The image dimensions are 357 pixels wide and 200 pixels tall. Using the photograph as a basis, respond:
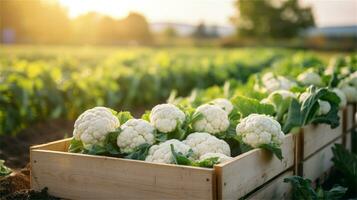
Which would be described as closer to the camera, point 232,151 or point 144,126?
point 144,126

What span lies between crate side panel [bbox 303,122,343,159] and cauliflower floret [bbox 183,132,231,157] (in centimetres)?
97

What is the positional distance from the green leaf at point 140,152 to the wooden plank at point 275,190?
68 cm

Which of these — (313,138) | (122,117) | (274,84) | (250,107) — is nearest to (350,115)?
(274,84)

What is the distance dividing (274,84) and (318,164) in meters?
1.00

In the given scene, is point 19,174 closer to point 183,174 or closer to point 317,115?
point 183,174

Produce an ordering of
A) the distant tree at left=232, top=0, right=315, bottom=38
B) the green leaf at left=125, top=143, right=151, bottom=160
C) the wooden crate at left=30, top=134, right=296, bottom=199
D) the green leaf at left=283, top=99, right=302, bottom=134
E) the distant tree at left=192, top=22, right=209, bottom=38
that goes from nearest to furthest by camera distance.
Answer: the wooden crate at left=30, top=134, right=296, bottom=199
the green leaf at left=125, top=143, right=151, bottom=160
the green leaf at left=283, top=99, right=302, bottom=134
the distant tree at left=232, top=0, right=315, bottom=38
the distant tree at left=192, top=22, right=209, bottom=38

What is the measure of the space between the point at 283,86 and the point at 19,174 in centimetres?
267

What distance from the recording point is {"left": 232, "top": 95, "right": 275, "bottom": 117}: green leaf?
3893 millimetres

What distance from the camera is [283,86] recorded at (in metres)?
4.94

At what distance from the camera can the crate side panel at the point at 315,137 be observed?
3.97m

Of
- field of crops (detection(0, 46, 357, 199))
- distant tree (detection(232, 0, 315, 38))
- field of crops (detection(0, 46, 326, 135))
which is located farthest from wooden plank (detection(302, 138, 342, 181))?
distant tree (detection(232, 0, 315, 38))

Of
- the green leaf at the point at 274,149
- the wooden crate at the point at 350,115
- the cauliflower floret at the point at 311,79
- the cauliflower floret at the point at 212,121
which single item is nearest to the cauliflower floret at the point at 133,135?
the cauliflower floret at the point at 212,121

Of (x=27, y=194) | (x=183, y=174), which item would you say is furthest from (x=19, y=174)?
(x=183, y=174)

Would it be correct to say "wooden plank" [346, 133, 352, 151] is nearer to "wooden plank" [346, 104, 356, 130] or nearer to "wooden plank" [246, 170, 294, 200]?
"wooden plank" [346, 104, 356, 130]
